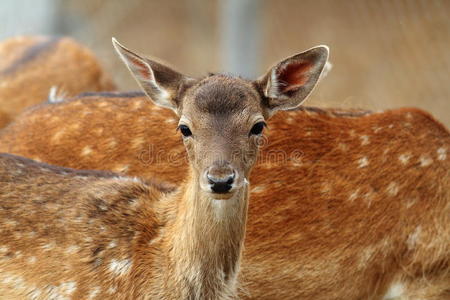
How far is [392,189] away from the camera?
208 inches

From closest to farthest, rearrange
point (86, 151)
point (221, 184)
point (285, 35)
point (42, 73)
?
point (221, 184) < point (86, 151) < point (42, 73) < point (285, 35)

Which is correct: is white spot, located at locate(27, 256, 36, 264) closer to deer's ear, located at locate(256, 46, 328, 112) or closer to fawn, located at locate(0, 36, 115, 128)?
deer's ear, located at locate(256, 46, 328, 112)

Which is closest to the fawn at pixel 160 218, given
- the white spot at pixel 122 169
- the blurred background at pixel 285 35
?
the white spot at pixel 122 169

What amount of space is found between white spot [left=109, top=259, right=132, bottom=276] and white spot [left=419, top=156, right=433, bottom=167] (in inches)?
79.3

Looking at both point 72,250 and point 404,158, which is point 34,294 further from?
point 404,158

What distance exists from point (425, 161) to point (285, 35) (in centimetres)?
663

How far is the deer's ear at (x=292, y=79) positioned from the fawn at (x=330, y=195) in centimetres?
73

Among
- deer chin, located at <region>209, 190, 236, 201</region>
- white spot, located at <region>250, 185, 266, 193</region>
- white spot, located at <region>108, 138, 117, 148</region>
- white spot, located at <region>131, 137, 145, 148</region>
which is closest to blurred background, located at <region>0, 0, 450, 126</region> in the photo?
white spot, located at <region>250, 185, 266, 193</region>

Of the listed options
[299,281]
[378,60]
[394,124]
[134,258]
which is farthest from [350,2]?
[134,258]

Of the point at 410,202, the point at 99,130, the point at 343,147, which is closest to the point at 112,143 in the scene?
the point at 99,130

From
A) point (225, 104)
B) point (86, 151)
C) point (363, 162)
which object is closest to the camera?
point (225, 104)

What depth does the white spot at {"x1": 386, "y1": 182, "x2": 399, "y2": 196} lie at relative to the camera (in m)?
5.28

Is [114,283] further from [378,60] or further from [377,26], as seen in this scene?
[378,60]

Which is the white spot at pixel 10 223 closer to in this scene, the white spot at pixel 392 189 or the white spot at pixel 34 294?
the white spot at pixel 34 294
